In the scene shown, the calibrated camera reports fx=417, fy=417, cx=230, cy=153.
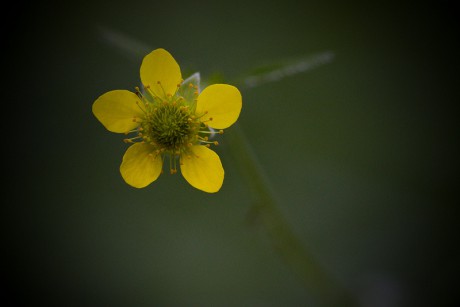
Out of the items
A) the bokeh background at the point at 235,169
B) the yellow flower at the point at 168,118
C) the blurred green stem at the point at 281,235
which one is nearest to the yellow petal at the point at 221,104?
the yellow flower at the point at 168,118

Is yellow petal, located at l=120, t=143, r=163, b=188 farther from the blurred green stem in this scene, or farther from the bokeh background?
the bokeh background

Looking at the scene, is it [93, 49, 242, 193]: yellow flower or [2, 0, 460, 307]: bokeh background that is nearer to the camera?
[93, 49, 242, 193]: yellow flower

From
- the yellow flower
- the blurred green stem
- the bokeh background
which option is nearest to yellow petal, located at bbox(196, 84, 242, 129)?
the yellow flower

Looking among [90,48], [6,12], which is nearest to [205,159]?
[90,48]

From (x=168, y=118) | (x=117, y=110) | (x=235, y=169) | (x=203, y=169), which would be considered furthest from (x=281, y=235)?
(x=117, y=110)

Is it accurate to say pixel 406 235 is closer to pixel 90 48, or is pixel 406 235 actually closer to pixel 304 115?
pixel 304 115

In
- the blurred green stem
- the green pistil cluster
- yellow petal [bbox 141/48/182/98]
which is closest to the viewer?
yellow petal [bbox 141/48/182/98]

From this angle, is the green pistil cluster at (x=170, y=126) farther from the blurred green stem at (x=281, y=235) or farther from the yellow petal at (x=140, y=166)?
the blurred green stem at (x=281, y=235)
